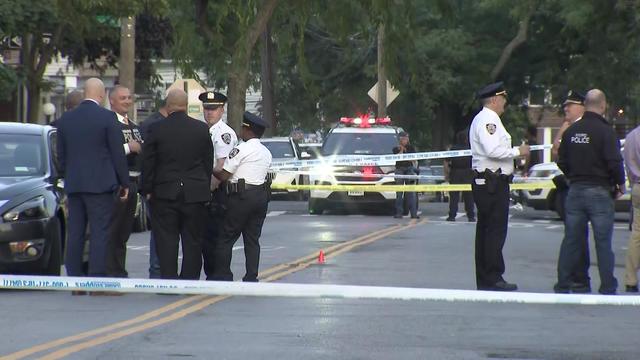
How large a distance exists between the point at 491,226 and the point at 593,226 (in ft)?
2.99

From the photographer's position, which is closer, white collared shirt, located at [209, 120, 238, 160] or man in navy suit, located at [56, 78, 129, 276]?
man in navy suit, located at [56, 78, 129, 276]

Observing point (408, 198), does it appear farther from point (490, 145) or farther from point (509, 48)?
point (509, 48)

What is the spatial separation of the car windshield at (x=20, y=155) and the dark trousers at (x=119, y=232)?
4.28ft

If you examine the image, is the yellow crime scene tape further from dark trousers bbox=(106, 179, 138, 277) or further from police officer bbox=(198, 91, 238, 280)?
dark trousers bbox=(106, 179, 138, 277)

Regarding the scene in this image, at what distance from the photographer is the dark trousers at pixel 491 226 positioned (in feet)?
41.9

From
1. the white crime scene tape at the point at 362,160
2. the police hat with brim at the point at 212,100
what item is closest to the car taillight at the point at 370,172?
the white crime scene tape at the point at 362,160

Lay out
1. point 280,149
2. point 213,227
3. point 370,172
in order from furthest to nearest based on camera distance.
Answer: point 280,149, point 370,172, point 213,227

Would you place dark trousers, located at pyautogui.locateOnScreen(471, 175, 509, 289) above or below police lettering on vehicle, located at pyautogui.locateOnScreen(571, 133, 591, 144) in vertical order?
below

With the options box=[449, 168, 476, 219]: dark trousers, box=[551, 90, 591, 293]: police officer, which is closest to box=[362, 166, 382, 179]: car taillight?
box=[449, 168, 476, 219]: dark trousers

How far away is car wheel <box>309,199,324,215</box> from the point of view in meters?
28.3

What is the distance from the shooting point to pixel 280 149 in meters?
35.7

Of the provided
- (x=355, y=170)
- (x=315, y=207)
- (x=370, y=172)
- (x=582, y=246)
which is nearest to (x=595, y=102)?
(x=582, y=246)

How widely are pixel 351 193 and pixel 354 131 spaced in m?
1.95

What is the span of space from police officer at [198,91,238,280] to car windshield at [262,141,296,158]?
2215 centimetres
